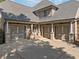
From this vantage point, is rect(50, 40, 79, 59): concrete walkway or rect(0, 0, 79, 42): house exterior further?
rect(0, 0, 79, 42): house exterior

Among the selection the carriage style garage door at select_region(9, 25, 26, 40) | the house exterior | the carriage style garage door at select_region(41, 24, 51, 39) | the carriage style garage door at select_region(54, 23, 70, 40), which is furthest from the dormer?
the carriage style garage door at select_region(9, 25, 26, 40)

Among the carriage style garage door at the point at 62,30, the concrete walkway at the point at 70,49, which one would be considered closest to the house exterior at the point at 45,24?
the carriage style garage door at the point at 62,30

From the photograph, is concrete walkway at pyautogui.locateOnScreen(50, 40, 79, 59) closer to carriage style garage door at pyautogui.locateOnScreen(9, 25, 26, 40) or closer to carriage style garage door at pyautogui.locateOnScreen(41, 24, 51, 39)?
carriage style garage door at pyautogui.locateOnScreen(41, 24, 51, 39)

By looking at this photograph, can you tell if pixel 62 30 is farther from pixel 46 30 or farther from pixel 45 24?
pixel 45 24

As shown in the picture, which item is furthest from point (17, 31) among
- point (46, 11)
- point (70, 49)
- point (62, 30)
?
point (70, 49)

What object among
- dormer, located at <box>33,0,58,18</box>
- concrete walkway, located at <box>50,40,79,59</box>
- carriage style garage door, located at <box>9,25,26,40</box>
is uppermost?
dormer, located at <box>33,0,58,18</box>

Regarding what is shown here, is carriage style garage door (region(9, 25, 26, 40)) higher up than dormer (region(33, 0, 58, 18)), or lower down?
lower down

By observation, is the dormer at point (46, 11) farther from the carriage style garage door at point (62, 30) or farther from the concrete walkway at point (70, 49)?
the concrete walkway at point (70, 49)

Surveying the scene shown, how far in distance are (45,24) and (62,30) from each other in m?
4.09

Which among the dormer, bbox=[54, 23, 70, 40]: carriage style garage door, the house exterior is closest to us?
the house exterior

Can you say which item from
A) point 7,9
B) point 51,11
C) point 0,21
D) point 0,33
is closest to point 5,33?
point 0,33

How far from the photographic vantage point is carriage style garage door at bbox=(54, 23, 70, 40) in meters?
19.6

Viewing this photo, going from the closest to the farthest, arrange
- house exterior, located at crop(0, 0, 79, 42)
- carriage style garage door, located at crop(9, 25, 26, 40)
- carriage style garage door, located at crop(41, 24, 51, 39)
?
1. house exterior, located at crop(0, 0, 79, 42)
2. carriage style garage door, located at crop(9, 25, 26, 40)
3. carriage style garage door, located at crop(41, 24, 51, 39)

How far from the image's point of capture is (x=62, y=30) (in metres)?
20.5
